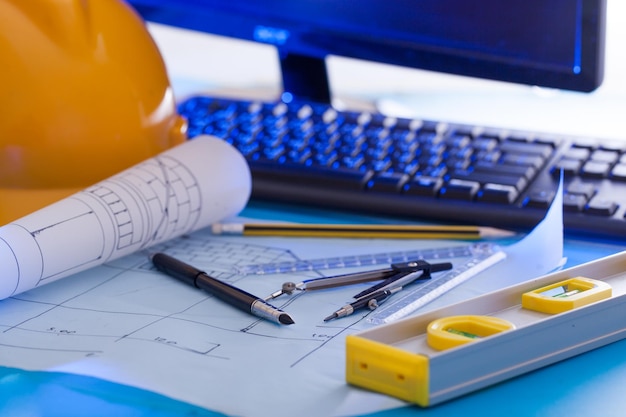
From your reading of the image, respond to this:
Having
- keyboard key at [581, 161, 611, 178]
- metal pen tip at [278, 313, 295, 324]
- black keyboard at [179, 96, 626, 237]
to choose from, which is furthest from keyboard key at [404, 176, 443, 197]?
metal pen tip at [278, 313, 295, 324]

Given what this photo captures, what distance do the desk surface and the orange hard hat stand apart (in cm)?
12

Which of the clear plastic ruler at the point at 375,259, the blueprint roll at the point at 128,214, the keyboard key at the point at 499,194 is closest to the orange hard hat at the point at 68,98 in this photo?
the blueprint roll at the point at 128,214

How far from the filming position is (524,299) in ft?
1.60

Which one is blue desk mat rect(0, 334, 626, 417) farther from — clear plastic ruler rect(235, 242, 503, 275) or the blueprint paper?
clear plastic ruler rect(235, 242, 503, 275)

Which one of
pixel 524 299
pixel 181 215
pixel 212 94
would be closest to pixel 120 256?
pixel 181 215

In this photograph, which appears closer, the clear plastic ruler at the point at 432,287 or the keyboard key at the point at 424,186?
the clear plastic ruler at the point at 432,287

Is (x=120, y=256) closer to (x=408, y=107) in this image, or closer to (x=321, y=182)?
(x=321, y=182)

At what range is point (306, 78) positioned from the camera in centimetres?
94

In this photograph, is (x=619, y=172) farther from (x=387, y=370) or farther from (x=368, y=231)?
(x=387, y=370)

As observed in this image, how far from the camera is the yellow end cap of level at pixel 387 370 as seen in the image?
16.2 inches

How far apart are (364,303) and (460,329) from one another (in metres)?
0.08

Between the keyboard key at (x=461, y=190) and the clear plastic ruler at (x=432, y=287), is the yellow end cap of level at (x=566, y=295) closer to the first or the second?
the clear plastic ruler at (x=432, y=287)

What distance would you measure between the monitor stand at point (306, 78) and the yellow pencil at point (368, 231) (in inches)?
12.0

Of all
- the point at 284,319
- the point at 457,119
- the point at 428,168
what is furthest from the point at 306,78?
the point at 284,319
